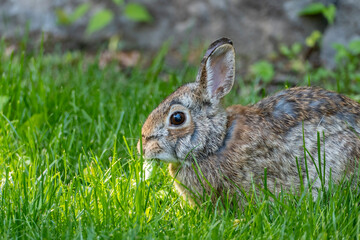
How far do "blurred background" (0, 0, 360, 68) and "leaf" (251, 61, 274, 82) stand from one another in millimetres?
389

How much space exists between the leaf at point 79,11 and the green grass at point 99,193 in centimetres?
233

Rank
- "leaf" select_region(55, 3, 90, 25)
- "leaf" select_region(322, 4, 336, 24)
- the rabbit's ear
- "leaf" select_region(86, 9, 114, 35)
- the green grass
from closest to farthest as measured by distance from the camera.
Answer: the green grass < the rabbit's ear < "leaf" select_region(322, 4, 336, 24) < "leaf" select_region(86, 9, 114, 35) < "leaf" select_region(55, 3, 90, 25)

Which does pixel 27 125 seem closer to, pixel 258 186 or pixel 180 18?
pixel 258 186

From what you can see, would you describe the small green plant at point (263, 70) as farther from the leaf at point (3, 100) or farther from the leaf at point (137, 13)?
the leaf at point (3, 100)

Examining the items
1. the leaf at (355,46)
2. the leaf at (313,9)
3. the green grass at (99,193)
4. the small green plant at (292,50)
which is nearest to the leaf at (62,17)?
the green grass at (99,193)

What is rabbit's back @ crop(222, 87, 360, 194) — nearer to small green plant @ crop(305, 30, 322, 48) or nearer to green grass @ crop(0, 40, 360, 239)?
green grass @ crop(0, 40, 360, 239)

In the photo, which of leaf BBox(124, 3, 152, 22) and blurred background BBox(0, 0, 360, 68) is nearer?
blurred background BBox(0, 0, 360, 68)

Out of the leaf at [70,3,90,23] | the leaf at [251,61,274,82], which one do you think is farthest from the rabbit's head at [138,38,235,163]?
the leaf at [70,3,90,23]

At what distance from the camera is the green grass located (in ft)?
9.14

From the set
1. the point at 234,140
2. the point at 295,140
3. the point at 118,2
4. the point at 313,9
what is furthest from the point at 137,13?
the point at 295,140

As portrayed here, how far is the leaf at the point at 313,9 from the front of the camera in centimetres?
641

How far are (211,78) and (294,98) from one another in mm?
574

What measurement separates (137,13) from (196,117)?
147 inches

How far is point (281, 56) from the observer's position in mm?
6758
